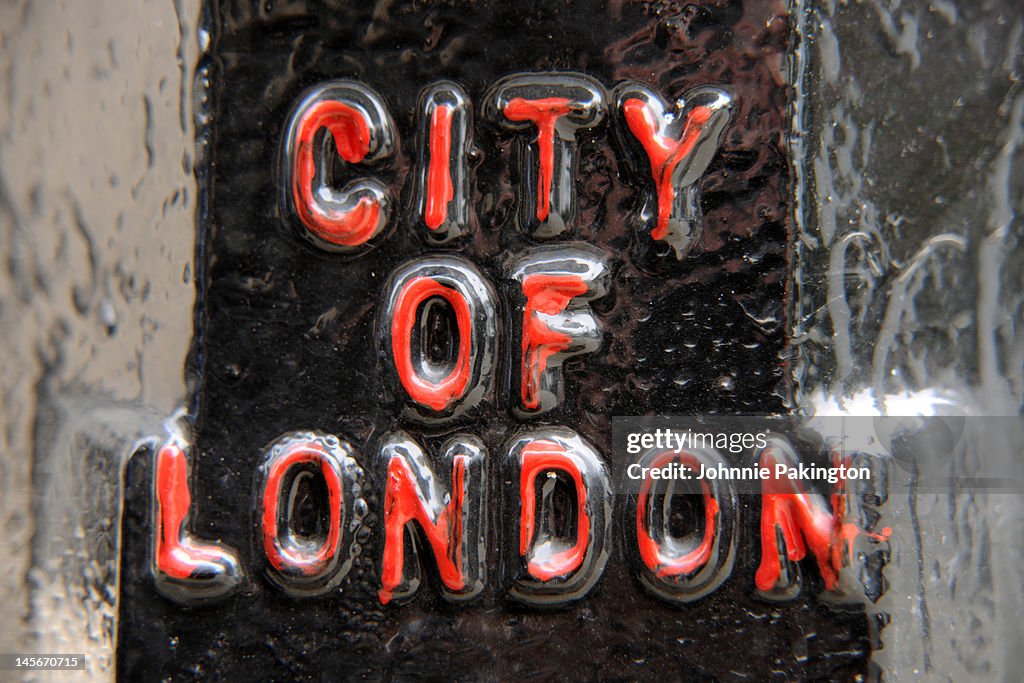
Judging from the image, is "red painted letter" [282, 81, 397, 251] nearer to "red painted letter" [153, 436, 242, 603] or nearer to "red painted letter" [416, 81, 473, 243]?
"red painted letter" [416, 81, 473, 243]

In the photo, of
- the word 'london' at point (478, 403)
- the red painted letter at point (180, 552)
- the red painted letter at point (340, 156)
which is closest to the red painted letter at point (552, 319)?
the word 'london' at point (478, 403)

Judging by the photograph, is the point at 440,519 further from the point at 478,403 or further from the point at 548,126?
the point at 548,126

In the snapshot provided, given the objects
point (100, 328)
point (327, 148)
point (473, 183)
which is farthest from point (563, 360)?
point (100, 328)

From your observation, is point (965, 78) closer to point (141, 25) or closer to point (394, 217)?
point (394, 217)

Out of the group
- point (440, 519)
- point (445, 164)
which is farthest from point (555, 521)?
point (445, 164)

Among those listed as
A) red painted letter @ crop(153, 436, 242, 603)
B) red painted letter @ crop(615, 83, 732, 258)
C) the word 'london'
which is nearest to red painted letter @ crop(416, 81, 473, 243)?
the word 'london'
